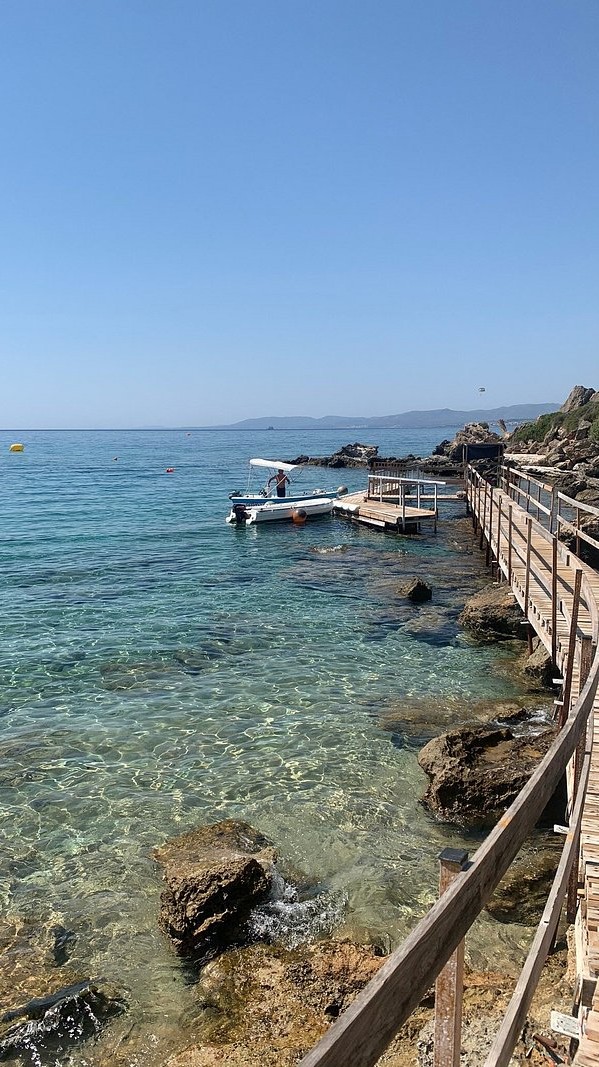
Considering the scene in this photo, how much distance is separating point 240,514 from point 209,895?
97.2 ft

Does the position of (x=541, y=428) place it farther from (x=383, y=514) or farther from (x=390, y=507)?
(x=383, y=514)

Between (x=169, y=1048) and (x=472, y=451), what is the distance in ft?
191

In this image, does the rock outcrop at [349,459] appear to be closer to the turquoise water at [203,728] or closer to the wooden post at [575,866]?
the turquoise water at [203,728]

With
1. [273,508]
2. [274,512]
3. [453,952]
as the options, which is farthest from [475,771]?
[273,508]

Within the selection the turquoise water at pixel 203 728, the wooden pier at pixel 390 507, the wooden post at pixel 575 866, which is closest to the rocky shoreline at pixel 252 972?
the turquoise water at pixel 203 728

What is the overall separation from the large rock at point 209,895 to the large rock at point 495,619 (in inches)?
402

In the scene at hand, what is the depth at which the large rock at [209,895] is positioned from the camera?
22.2 ft

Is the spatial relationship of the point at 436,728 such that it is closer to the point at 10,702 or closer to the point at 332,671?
the point at 332,671

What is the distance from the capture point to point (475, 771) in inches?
365

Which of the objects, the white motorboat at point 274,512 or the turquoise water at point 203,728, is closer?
the turquoise water at point 203,728

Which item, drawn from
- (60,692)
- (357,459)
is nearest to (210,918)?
(60,692)

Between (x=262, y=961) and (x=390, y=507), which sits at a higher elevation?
(x=390, y=507)

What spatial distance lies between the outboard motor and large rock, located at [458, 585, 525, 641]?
1989 cm

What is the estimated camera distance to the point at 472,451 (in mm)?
60531
